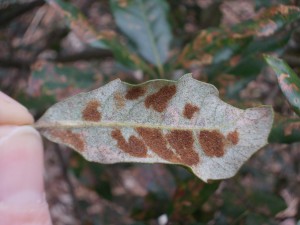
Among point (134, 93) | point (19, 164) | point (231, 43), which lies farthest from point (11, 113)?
point (231, 43)

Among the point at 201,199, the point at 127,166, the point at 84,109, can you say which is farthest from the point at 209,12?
the point at 84,109

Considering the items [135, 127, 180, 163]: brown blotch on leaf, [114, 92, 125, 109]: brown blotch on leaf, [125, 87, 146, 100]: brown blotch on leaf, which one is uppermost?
[125, 87, 146, 100]: brown blotch on leaf

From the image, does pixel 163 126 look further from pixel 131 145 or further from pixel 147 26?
pixel 147 26

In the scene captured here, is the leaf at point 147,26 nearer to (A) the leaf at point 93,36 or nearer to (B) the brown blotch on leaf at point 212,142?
(A) the leaf at point 93,36

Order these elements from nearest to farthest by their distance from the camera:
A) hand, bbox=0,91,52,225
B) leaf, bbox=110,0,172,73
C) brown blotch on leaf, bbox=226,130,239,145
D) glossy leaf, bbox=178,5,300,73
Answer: brown blotch on leaf, bbox=226,130,239,145, hand, bbox=0,91,52,225, glossy leaf, bbox=178,5,300,73, leaf, bbox=110,0,172,73

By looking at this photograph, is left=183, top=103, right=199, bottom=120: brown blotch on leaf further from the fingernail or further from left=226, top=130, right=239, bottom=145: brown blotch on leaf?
the fingernail

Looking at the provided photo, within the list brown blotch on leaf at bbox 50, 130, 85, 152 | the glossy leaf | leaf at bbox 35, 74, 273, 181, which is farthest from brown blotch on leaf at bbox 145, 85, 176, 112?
the glossy leaf
